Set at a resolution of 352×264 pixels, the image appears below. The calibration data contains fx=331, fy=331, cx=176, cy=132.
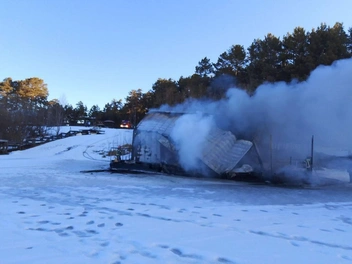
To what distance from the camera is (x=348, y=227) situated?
5504 mm

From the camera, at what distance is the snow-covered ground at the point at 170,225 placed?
12.9ft

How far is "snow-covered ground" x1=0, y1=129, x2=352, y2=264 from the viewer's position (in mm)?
3939

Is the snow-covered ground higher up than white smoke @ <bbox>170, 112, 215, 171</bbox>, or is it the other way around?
white smoke @ <bbox>170, 112, 215, 171</bbox>

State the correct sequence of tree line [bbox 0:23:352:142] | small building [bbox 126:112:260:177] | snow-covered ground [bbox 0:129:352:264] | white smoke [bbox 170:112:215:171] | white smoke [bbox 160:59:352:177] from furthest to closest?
tree line [bbox 0:23:352:142] → white smoke [bbox 170:112:215:171] → small building [bbox 126:112:260:177] → white smoke [bbox 160:59:352:177] → snow-covered ground [bbox 0:129:352:264]

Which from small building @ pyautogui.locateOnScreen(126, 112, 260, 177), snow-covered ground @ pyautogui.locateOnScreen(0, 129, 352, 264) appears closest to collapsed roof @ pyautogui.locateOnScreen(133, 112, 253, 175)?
small building @ pyautogui.locateOnScreen(126, 112, 260, 177)

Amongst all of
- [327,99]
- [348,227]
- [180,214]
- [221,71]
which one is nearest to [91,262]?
[180,214]

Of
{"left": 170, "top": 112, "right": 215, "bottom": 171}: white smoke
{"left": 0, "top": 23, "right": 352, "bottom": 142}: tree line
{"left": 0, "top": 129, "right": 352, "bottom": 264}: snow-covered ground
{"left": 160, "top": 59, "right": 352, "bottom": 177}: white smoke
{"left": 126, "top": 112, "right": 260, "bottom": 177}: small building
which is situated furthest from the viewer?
{"left": 0, "top": 23, "right": 352, "bottom": 142}: tree line

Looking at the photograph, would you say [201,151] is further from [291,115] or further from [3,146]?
[3,146]

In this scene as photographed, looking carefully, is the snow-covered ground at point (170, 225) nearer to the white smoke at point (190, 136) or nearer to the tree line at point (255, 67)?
the white smoke at point (190, 136)

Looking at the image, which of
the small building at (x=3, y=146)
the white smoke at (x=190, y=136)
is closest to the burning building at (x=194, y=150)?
the white smoke at (x=190, y=136)

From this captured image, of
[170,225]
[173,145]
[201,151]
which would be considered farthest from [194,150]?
[170,225]

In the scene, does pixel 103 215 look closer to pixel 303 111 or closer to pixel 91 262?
pixel 91 262

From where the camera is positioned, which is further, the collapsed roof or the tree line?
the tree line

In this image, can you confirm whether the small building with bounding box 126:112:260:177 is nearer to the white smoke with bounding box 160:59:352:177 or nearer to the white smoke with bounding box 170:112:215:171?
the white smoke with bounding box 170:112:215:171
